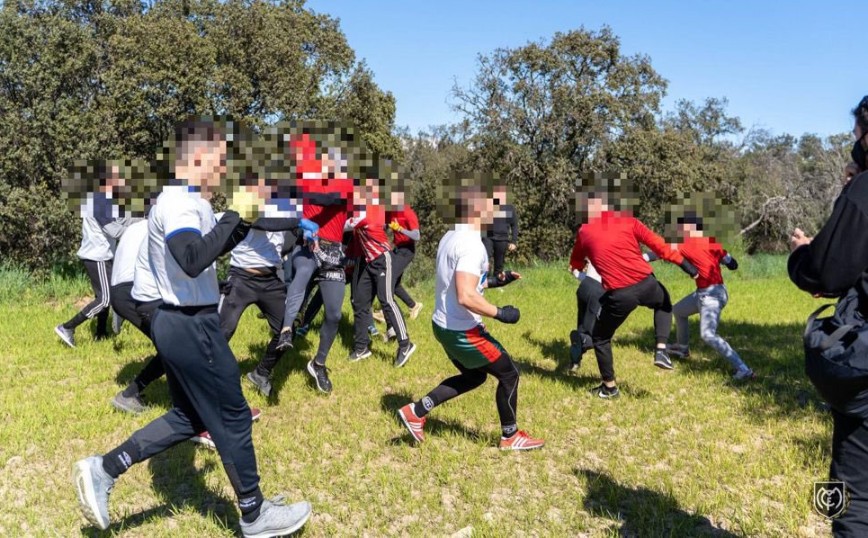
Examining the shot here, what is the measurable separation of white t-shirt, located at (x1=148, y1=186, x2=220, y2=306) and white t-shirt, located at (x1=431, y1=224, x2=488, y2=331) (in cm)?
164

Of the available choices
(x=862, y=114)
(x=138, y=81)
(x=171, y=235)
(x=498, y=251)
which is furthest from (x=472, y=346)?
(x=138, y=81)

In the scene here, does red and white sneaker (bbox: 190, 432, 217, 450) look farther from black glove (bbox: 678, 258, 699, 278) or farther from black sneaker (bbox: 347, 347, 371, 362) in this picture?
black glove (bbox: 678, 258, 699, 278)

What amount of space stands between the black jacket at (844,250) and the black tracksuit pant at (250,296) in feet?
13.4

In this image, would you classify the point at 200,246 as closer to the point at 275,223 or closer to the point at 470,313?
the point at 275,223

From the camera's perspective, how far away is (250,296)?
528 cm

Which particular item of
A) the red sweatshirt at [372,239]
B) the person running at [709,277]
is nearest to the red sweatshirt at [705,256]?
the person running at [709,277]

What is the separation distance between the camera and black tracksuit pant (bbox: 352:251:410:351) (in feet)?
22.7

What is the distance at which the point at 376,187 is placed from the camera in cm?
669

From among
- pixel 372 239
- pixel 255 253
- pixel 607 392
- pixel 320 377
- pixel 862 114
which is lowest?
pixel 320 377

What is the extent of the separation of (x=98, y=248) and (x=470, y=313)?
485 centimetres

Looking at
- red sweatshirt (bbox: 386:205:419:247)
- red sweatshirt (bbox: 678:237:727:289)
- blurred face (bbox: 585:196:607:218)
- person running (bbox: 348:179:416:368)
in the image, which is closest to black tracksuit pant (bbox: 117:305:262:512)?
blurred face (bbox: 585:196:607:218)

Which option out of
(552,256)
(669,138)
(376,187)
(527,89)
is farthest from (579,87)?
(376,187)

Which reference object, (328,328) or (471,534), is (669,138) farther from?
(471,534)

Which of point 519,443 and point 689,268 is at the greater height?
point 689,268
